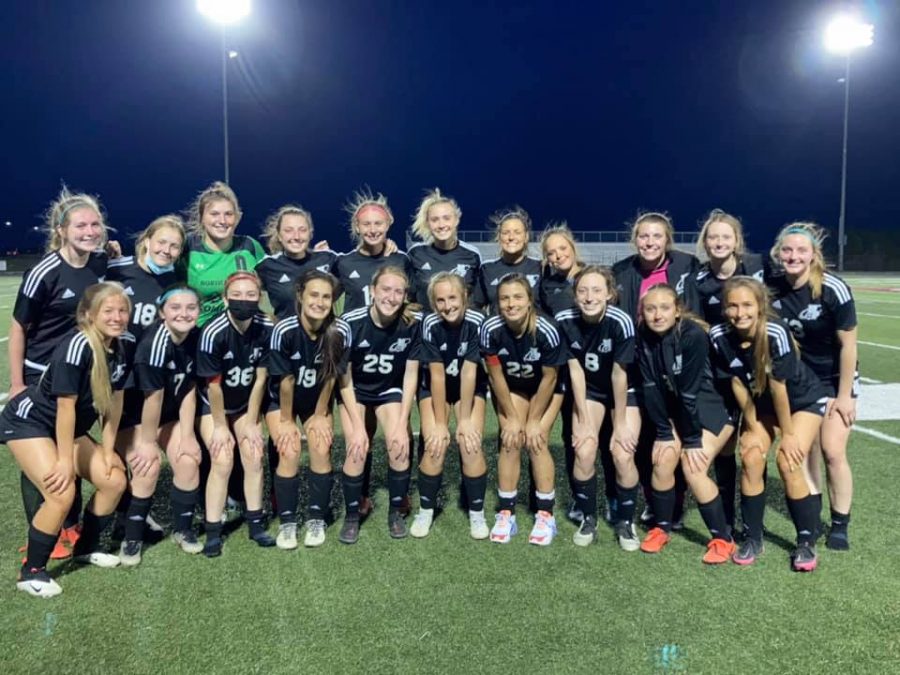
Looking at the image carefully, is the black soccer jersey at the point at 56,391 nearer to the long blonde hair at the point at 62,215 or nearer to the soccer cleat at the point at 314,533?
the long blonde hair at the point at 62,215

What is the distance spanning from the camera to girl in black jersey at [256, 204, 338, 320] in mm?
3689

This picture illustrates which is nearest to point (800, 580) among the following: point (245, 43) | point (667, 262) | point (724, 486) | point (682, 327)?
point (724, 486)

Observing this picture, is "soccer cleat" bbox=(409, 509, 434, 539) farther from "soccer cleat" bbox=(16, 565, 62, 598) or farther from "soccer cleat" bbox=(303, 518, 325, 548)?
"soccer cleat" bbox=(16, 565, 62, 598)

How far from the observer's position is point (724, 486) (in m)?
3.11

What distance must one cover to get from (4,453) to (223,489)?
2.41m

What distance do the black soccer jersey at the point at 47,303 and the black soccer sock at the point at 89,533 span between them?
700mm

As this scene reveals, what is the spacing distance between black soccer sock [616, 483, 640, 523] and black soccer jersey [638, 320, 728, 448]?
0.97 feet

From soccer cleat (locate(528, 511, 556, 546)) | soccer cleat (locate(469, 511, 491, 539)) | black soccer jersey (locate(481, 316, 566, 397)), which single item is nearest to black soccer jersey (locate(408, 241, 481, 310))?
black soccer jersey (locate(481, 316, 566, 397))

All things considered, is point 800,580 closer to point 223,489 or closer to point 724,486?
point 724,486

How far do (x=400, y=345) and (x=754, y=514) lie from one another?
5.83 feet

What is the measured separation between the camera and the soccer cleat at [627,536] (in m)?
2.98

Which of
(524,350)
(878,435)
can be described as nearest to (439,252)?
(524,350)

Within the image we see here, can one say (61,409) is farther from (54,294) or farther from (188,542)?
(188,542)

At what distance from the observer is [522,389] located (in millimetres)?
3244
